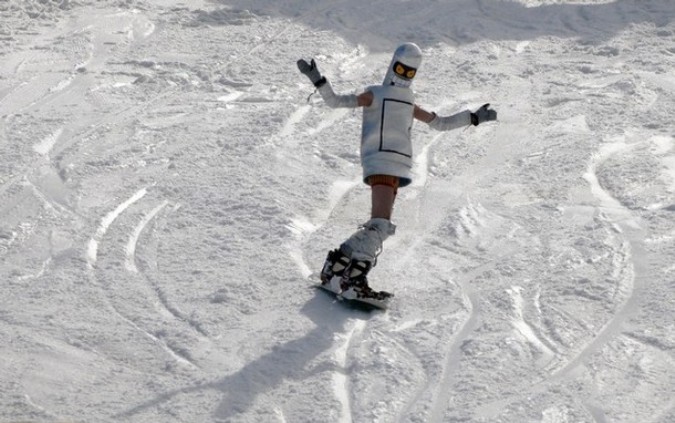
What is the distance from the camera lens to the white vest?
23.5ft

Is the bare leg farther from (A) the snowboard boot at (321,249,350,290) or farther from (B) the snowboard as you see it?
(B) the snowboard

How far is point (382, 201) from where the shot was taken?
714cm

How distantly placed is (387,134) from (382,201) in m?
0.40

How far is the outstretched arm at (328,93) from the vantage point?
6992mm

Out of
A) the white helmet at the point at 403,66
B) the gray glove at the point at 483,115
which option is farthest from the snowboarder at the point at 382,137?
the gray glove at the point at 483,115

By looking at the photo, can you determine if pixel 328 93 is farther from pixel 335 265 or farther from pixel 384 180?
pixel 335 265

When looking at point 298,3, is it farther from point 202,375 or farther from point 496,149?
point 202,375

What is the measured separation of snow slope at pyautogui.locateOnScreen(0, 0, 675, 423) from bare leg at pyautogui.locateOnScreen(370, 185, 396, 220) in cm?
49

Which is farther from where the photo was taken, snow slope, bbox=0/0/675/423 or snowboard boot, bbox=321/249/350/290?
snowboard boot, bbox=321/249/350/290

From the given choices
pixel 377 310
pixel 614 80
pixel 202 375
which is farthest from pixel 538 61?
pixel 202 375

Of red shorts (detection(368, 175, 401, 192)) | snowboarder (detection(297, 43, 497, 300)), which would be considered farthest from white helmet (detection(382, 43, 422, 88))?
red shorts (detection(368, 175, 401, 192))

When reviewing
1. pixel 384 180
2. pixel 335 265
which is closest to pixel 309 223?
pixel 384 180

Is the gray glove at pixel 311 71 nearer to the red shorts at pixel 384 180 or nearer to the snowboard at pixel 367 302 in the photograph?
the red shorts at pixel 384 180

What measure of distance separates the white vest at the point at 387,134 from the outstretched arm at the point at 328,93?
0.23ft
